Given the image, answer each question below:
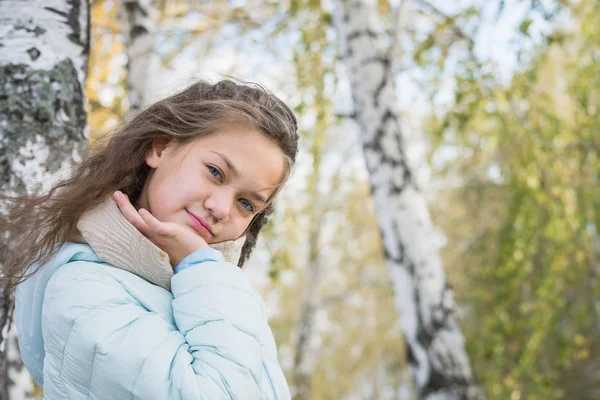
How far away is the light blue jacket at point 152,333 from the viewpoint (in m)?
1.17

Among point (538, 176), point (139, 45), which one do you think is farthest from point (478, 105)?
point (139, 45)

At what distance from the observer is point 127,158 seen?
5.10 ft

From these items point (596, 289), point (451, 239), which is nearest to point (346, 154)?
point (451, 239)

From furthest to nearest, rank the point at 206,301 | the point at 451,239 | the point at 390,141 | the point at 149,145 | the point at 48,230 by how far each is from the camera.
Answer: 1. the point at 451,239
2. the point at 390,141
3. the point at 149,145
4. the point at 48,230
5. the point at 206,301

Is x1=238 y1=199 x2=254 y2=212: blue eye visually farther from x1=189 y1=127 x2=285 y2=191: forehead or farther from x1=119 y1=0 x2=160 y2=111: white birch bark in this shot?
x1=119 y1=0 x2=160 y2=111: white birch bark

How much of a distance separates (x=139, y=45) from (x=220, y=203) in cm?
259

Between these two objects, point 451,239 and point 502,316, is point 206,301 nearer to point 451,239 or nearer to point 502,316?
point 502,316

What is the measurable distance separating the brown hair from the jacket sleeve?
172mm

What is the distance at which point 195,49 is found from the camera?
5.51 meters

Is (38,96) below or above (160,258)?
above

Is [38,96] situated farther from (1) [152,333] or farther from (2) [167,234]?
(1) [152,333]

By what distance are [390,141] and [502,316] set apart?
2.15m

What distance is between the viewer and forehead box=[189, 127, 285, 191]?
147 cm

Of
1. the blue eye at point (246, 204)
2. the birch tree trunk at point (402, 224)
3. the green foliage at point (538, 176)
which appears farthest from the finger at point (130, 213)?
the green foliage at point (538, 176)
